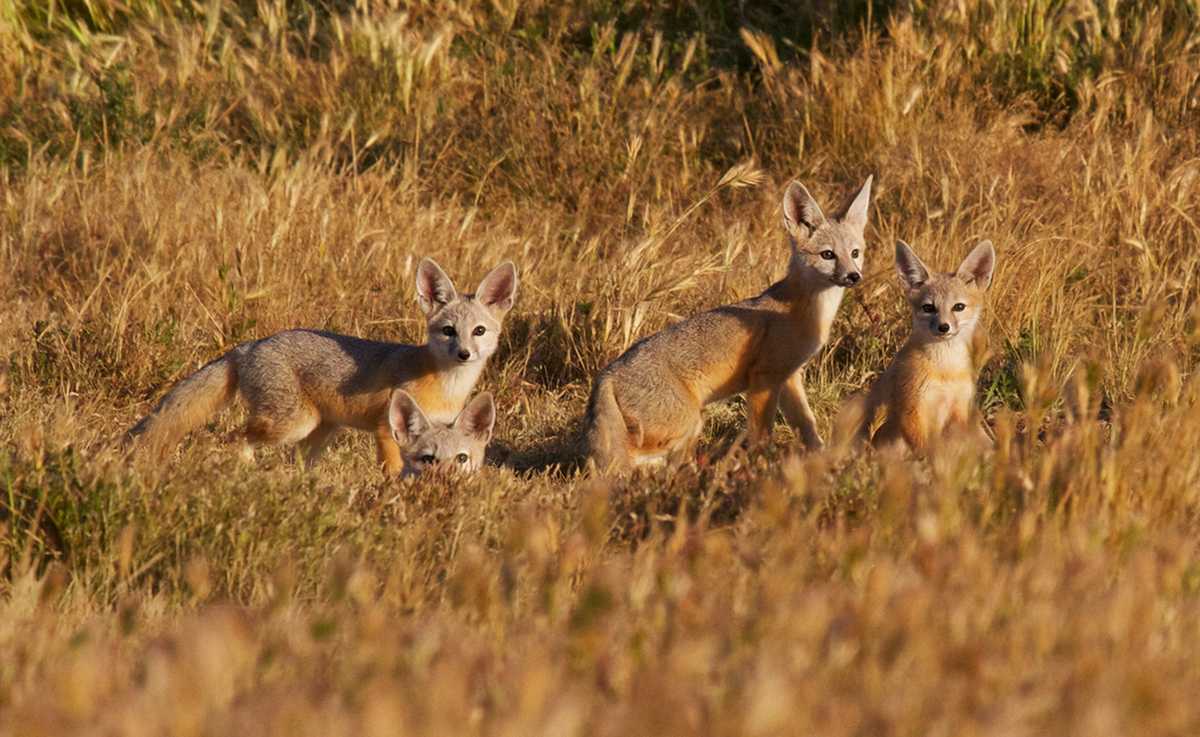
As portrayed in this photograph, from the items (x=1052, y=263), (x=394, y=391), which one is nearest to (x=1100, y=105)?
(x=1052, y=263)

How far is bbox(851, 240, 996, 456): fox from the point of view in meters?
6.76

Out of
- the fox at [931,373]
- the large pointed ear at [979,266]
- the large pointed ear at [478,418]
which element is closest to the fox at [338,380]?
the large pointed ear at [478,418]

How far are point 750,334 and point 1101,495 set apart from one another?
3212 millimetres

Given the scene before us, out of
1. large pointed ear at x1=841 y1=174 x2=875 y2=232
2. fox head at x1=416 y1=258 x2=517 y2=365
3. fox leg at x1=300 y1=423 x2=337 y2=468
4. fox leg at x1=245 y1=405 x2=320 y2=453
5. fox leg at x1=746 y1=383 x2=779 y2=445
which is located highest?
large pointed ear at x1=841 y1=174 x2=875 y2=232

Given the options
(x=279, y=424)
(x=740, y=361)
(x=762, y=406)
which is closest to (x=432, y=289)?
(x=279, y=424)

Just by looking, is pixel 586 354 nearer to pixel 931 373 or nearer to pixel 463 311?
pixel 463 311

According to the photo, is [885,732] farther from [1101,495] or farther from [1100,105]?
[1100,105]

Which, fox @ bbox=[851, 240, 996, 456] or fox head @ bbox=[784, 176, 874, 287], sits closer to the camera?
fox @ bbox=[851, 240, 996, 456]

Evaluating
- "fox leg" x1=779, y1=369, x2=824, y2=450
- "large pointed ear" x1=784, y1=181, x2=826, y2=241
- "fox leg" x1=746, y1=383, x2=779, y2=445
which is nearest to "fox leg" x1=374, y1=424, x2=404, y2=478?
"fox leg" x1=746, y1=383, x2=779, y2=445

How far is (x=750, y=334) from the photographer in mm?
7473

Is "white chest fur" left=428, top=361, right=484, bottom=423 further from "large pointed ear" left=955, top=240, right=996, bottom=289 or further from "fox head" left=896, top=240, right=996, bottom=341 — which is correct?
"large pointed ear" left=955, top=240, right=996, bottom=289

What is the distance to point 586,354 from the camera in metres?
8.15

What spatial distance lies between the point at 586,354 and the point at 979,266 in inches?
82.3

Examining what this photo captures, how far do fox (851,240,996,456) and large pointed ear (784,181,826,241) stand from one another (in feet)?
3.12
